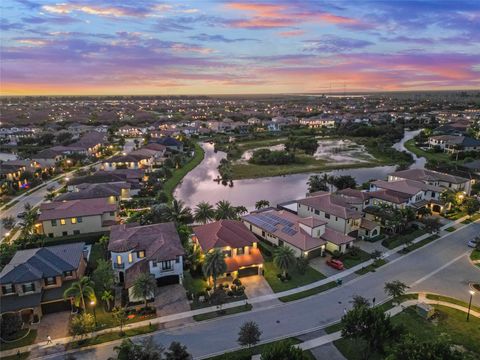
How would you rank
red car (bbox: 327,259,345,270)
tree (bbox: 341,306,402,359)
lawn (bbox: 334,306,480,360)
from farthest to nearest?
1. red car (bbox: 327,259,345,270)
2. lawn (bbox: 334,306,480,360)
3. tree (bbox: 341,306,402,359)

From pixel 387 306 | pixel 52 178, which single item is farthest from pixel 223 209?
pixel 52 178

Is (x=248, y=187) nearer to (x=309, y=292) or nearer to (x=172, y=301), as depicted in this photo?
(x=309, y=292)

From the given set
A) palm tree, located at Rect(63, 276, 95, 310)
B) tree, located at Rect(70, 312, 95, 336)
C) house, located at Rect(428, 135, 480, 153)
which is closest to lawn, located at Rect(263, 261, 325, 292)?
tree, located at Rect(70, 312, 95, 336)

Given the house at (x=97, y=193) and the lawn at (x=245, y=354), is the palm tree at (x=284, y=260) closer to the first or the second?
the lawn at (x=245, y=354)

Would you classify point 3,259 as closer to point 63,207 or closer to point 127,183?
point 63,207

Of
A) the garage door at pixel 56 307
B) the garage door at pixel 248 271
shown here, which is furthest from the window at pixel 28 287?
the garage door at pixel 248 271

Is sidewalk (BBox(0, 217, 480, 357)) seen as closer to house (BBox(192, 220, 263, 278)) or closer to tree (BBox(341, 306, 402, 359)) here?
house (BBox(192, 220, 263, 278))
